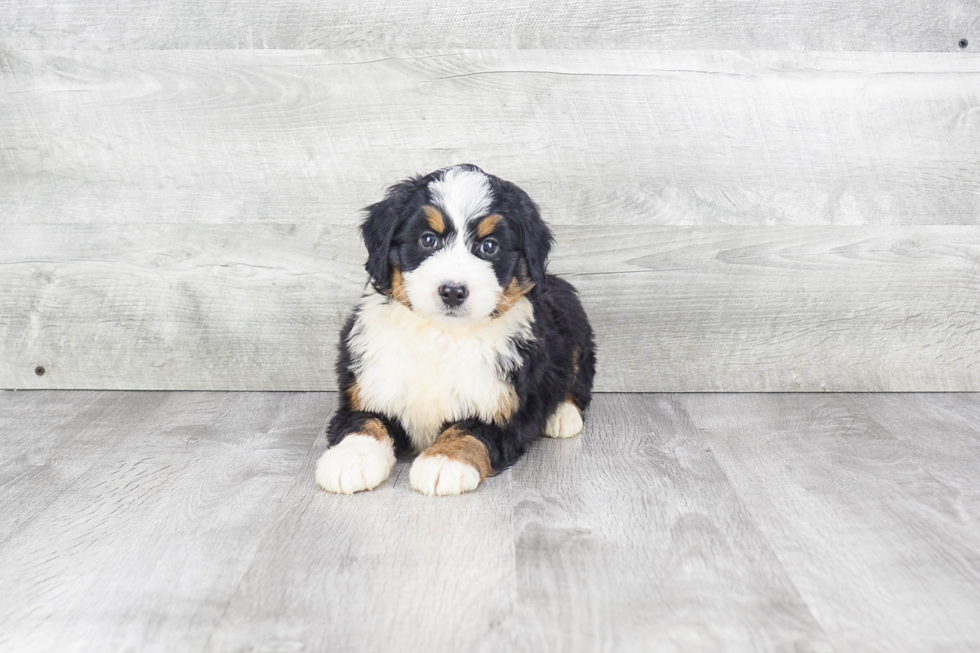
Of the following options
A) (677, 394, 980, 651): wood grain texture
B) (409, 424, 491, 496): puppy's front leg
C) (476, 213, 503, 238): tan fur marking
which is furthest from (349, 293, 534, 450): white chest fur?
(677, 394, 980, 651): wood grain texture

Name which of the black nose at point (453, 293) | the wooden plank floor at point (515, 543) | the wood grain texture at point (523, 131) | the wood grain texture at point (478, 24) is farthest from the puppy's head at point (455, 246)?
the wood grain texture at point (478, 24)

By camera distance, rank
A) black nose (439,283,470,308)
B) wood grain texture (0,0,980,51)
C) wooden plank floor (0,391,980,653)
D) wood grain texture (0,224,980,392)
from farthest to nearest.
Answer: wood grain texture (0,224,980,392) < wood grain texture (0,0,980,51) < black nose (439,283,470,308) < wooden plank floor (0,391,980,653)

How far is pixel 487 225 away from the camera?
1.99 m

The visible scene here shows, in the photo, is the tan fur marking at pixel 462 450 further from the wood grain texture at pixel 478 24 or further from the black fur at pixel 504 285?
the wood grain texture at pixel 478 24

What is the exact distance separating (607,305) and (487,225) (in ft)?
3.12

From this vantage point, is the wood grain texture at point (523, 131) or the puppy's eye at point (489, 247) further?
the wood grain texture at point (523, 131)

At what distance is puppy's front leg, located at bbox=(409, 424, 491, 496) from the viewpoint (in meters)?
1.94

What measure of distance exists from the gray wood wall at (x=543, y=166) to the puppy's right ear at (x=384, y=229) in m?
0.69

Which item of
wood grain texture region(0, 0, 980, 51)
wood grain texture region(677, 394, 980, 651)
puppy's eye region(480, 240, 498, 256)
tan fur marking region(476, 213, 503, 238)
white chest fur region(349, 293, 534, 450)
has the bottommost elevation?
wood grain texture region(677, 394, 980, 651)

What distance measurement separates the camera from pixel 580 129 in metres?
2.73

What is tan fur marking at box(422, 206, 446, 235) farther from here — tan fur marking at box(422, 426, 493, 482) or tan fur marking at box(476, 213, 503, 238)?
tan fur marking at box(422, 426, 493, 482)

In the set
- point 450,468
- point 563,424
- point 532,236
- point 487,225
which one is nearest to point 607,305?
point 563,424

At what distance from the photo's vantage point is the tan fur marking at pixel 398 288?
204cm

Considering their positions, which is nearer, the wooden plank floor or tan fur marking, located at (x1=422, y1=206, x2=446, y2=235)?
the wooden plank floor
